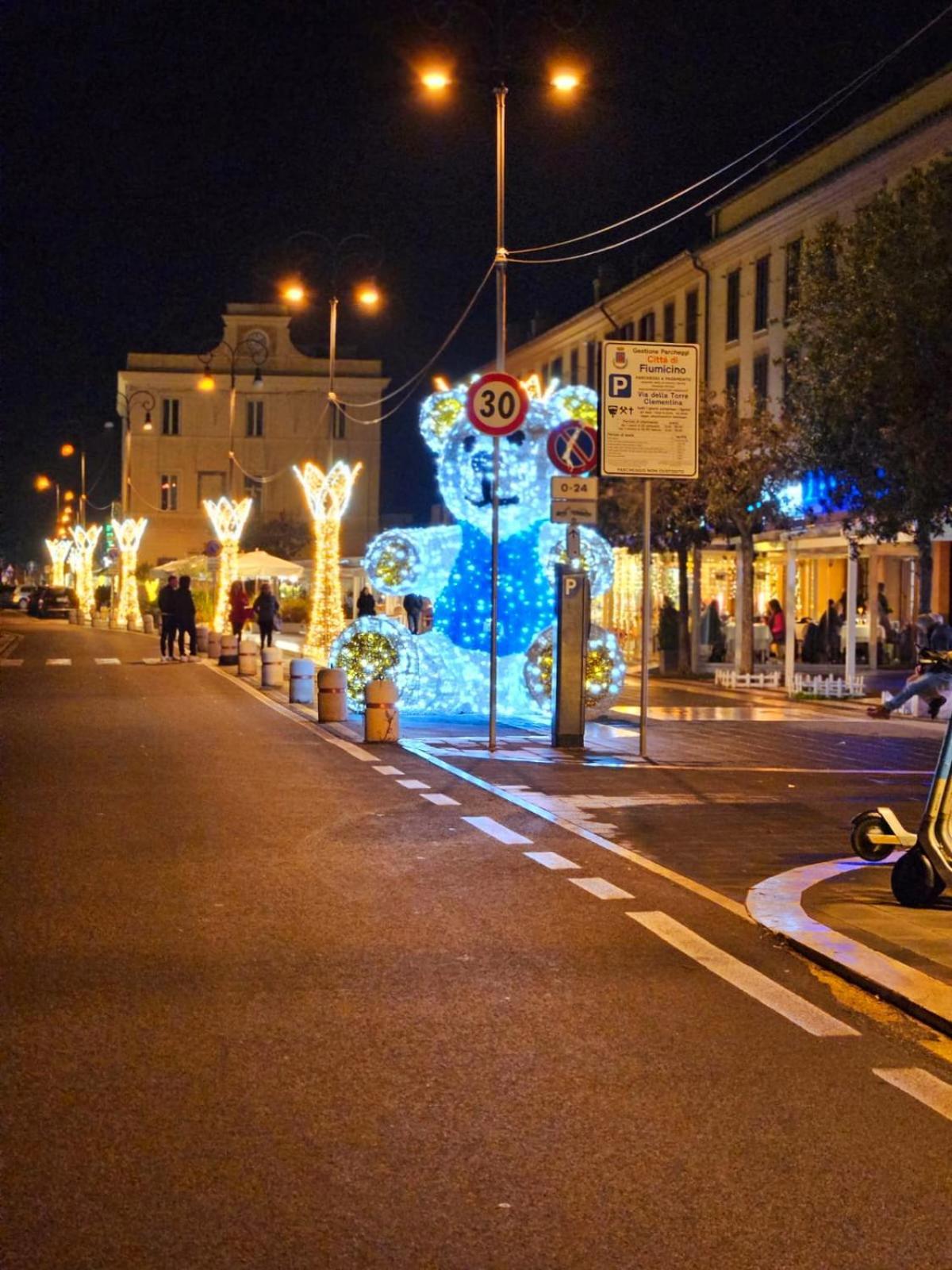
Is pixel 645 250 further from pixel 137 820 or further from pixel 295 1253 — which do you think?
pixel 295 1253

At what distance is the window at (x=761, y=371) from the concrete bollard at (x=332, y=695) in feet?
76.5

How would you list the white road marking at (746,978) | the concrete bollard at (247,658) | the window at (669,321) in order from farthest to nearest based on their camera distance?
the window at (669,321), the concrete bollard at (247,658), the white road marking at (746,978)

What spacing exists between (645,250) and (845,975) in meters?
49.0

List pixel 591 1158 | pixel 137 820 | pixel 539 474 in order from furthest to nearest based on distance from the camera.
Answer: pixel 539 474
pixel 137 820
pixel 591 1158

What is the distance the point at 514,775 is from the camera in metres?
15.0

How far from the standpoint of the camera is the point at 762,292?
1658 inches

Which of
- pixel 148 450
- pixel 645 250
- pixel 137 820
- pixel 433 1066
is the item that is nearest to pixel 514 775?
pixel 137 820

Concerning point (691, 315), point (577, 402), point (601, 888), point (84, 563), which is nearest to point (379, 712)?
point (577, 402)

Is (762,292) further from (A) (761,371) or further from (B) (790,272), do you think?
(B) (790,272)

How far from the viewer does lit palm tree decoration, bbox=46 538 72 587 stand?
4546 inches

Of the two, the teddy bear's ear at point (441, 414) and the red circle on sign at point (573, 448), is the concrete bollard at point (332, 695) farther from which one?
the red circle on sign at point (573, 448)

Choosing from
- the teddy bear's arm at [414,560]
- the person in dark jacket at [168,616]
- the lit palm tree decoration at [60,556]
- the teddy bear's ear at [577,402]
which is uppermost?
the lit palm tree decoration at [60,556]

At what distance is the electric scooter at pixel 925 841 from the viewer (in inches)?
330

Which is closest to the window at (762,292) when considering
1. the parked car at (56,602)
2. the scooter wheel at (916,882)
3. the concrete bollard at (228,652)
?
the concrete bollard at (228,652)
